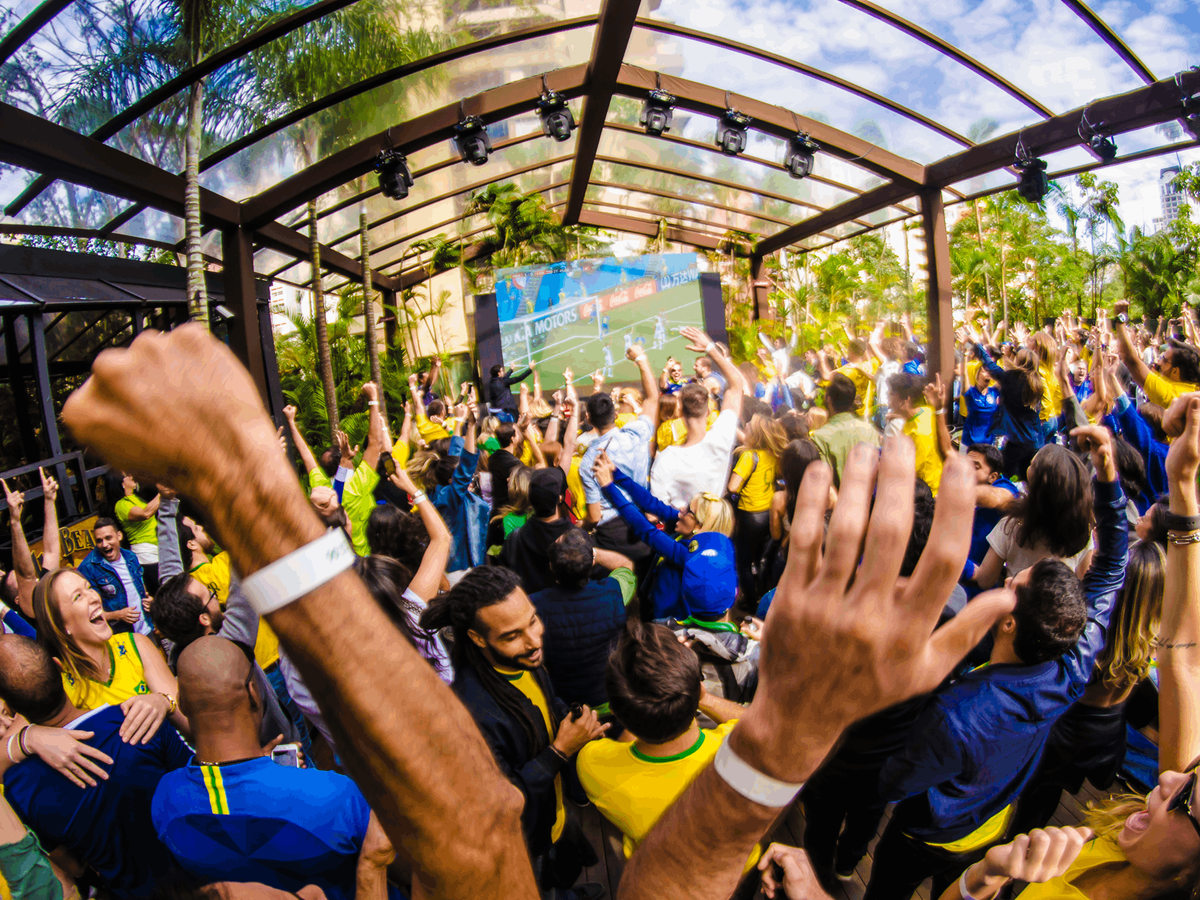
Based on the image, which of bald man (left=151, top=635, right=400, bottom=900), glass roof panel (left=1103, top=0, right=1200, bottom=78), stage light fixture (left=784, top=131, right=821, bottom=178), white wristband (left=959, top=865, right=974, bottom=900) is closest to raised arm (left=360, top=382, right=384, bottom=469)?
bald man (left=151, top=635, right=400, bottom=900)

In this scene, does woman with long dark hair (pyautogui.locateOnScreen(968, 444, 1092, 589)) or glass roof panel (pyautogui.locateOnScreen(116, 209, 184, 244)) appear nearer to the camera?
woman with long dark hair (pyautogui.locateOnScreen(968, 444, 1092, 589))

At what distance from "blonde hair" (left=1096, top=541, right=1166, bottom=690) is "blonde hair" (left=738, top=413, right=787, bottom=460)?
2.18 metres

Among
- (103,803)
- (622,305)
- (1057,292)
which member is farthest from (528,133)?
(1057,292)

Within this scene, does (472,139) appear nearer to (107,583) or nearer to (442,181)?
(442,181)

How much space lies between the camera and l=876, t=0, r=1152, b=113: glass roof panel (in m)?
6.07

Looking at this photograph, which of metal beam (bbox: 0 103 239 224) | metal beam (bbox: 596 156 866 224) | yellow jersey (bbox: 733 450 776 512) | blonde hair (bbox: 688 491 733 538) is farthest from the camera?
metal beam (bbox: 596 156 866 224)

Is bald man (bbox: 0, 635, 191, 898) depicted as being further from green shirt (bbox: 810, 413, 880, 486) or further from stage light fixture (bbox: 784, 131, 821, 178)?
stage light fixture (bbox: 784, 131, 821, 178)

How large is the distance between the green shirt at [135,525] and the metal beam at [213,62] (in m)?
3.72

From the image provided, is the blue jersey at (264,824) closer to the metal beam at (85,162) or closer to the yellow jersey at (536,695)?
the yellow jersey at (536,695)

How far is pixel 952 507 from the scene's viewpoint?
568 mm

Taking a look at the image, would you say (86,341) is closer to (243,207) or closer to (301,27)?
(243,207)

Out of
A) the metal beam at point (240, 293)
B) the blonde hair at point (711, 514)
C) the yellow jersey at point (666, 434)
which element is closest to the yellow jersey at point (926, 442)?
the yellow jersey at point (666, 434)

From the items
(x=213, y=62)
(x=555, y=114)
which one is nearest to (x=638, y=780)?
(x=213, y=62)

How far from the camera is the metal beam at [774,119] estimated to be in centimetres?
787
